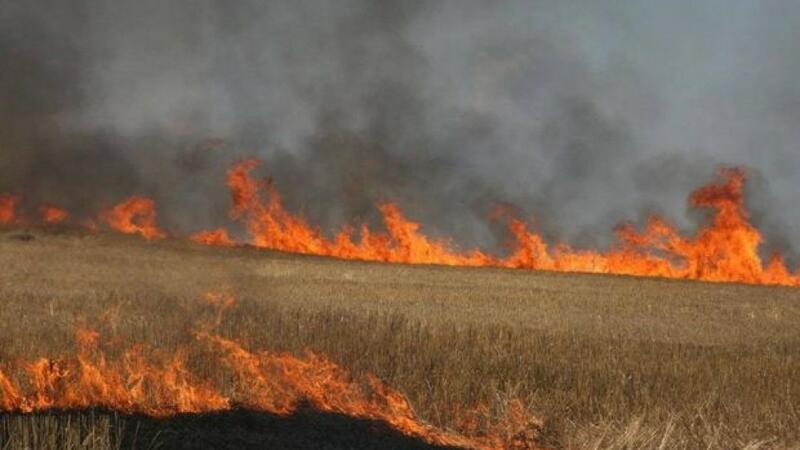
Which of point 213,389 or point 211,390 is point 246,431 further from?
point 213,389

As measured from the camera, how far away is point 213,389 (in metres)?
11.5

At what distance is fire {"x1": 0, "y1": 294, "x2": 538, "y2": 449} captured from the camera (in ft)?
32.2

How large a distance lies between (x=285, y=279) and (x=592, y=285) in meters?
11.8

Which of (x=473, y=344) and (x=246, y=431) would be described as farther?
(x=473, y=344)

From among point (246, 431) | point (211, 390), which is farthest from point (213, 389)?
point (246, 431)

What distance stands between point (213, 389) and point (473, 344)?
19.9 ft

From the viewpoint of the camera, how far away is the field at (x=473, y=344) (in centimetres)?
976

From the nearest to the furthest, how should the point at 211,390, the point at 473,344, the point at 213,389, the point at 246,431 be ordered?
the point at 246,431 < the point at 211,390 < the point at 213,389 < the point at 473,344

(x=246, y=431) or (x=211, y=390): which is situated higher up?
(x=211, y=390)

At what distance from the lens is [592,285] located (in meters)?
37.5

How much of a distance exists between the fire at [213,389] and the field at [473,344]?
0.42m

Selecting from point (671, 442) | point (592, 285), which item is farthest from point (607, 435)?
point (592, 285)

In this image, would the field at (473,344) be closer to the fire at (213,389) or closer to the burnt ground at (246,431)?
the burnt ground at (246,431)

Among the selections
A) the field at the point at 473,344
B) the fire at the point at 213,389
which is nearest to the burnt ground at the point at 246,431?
the field at the point at 473,344
